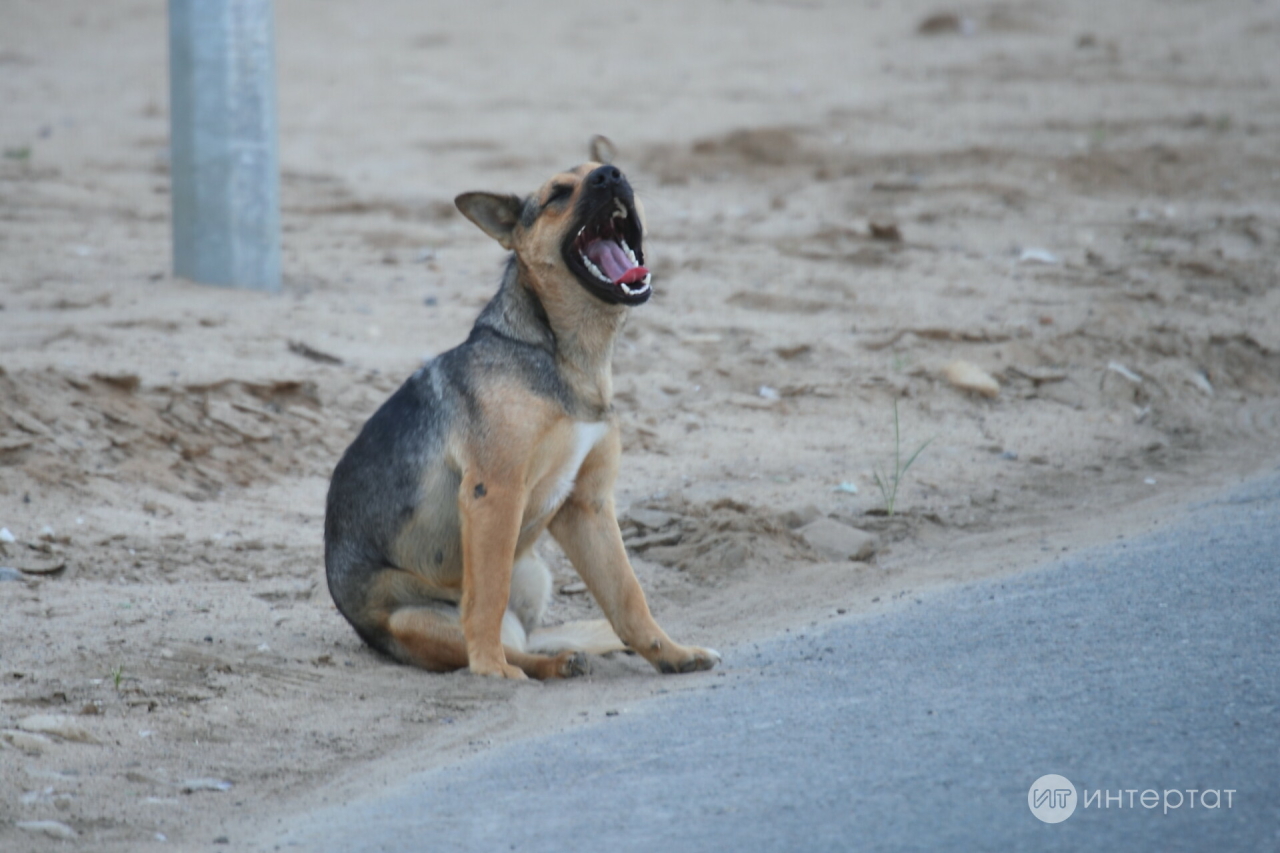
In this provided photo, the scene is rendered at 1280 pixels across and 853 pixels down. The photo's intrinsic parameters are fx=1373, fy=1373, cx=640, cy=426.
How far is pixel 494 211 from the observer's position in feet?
17.3

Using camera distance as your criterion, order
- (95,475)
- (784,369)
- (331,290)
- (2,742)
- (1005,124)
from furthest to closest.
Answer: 1. (1005,124)
2. (331,290)
3. (784,369)
4. (95,475)
5. (2,742)

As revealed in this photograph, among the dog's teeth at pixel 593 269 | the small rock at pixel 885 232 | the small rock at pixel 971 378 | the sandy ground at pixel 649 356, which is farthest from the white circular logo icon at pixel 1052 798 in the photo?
the small rock at pixel 885 232

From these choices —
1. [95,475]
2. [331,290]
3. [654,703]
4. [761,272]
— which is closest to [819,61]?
[761,272]

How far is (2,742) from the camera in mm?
4293

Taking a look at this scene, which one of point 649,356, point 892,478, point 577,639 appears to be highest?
point 649,356

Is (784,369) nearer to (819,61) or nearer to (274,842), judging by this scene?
(274,842)

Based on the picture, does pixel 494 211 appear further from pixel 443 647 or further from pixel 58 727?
pixel 58 727

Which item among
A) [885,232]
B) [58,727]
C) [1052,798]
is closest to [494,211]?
[58,727]

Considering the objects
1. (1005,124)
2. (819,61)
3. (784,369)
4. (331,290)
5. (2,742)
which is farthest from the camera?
(819,61)


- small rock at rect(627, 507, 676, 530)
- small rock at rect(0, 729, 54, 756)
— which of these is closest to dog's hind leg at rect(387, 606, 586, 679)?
small rock at rect(0, 729, 54, 756)

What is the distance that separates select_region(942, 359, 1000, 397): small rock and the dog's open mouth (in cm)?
410

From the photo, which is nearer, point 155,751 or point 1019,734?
point 1019,734

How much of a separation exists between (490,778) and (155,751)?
3.90 ft

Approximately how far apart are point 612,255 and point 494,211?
1.62ft
